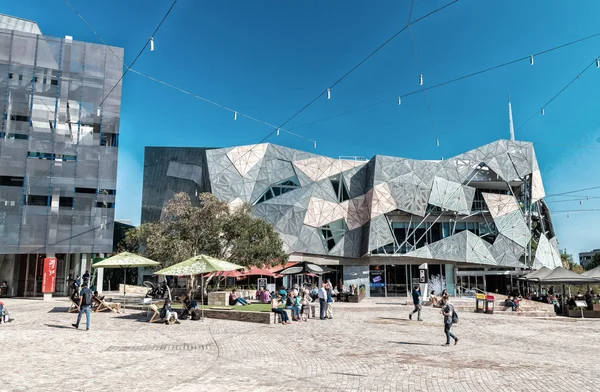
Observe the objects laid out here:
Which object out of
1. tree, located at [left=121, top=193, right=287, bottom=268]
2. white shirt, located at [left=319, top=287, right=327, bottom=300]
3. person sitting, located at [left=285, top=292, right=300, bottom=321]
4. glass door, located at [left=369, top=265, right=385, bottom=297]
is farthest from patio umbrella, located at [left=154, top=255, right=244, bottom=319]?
glass door, located at [left=369, top=265, right=385, bottom=297]

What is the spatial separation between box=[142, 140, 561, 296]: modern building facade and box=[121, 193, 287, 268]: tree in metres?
11.6

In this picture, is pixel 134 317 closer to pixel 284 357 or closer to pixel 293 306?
pixel 293 306

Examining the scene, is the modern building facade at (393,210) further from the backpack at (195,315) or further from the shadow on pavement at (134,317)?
the backpack at (195,315)

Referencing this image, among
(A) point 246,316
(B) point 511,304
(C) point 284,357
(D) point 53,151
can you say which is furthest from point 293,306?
(D) point 53,151

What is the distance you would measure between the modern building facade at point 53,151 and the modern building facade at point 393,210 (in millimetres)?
9499

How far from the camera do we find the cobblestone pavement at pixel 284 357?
25.4ft

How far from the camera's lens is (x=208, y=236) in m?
23.3

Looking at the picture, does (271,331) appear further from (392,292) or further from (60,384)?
(392,292)

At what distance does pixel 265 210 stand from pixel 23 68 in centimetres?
2001

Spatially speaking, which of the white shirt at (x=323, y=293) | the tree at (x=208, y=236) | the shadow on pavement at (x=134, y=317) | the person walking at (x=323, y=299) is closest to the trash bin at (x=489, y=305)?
the person walking at (x=323, y=299)

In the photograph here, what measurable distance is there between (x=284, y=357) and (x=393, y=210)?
1170 inches

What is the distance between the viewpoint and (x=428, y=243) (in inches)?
1533

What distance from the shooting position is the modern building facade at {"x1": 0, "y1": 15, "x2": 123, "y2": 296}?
28.3 m

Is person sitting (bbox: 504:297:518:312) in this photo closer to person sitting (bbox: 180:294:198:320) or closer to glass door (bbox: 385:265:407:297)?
glass door (bbox: 385:265:407:297)
